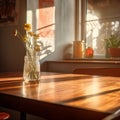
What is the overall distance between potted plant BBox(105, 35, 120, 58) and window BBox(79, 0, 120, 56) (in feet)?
0.35

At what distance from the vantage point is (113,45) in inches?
118

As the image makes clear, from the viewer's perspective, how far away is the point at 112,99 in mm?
938

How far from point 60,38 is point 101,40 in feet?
1.69

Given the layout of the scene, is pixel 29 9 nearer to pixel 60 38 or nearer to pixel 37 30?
pixel 37 30

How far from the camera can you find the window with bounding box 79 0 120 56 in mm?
3139

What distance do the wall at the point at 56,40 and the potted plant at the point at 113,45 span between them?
51 centimetres

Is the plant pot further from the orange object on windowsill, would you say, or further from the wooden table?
the wooden table

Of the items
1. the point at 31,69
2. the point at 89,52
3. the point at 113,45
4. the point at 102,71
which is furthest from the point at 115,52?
the point at 31,69

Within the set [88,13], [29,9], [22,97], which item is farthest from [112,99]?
[88,13]

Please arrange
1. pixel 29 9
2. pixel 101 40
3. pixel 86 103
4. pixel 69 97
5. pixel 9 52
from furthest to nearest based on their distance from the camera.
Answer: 1. pixel 101 40
2. pixel 9 52
3. pixel 29 9
4. pixel 69 97
5. pixel 86 103

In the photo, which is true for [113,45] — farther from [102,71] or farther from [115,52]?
[102,71]

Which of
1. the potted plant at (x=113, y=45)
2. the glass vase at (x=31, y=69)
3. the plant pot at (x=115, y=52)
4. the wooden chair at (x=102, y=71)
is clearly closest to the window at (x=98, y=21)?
the potted plant at (x=113, y=45)

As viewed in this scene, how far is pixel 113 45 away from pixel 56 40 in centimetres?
67

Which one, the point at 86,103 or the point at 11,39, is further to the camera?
the point at 11,39
